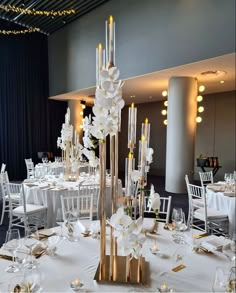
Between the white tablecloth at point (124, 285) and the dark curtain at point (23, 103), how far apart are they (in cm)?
798

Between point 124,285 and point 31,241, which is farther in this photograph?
point 31,241

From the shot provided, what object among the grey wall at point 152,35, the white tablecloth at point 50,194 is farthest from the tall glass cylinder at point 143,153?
the grey wall at point 152,35

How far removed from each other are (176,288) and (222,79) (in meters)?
6.56

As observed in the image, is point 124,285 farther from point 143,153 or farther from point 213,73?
point 213,73

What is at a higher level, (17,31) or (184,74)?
(17,31)

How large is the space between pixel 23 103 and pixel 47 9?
3.22m

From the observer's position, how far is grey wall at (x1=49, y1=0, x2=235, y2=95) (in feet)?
16.5

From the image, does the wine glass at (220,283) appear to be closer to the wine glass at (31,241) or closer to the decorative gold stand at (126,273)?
the decorative gold stand at (126,273)

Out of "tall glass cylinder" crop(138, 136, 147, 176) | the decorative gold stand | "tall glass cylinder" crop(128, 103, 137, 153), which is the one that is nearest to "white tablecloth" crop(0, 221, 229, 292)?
the decorative gold stand

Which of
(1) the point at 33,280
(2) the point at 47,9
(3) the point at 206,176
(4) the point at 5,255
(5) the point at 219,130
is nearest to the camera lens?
(1) the point at 33,280

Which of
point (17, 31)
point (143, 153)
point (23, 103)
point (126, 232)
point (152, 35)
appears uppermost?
point (17, 31)

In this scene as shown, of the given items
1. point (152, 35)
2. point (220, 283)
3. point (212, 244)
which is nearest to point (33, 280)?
point (220, 283)

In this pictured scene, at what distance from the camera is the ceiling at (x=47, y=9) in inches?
296

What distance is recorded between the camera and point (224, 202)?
12.0 ft
